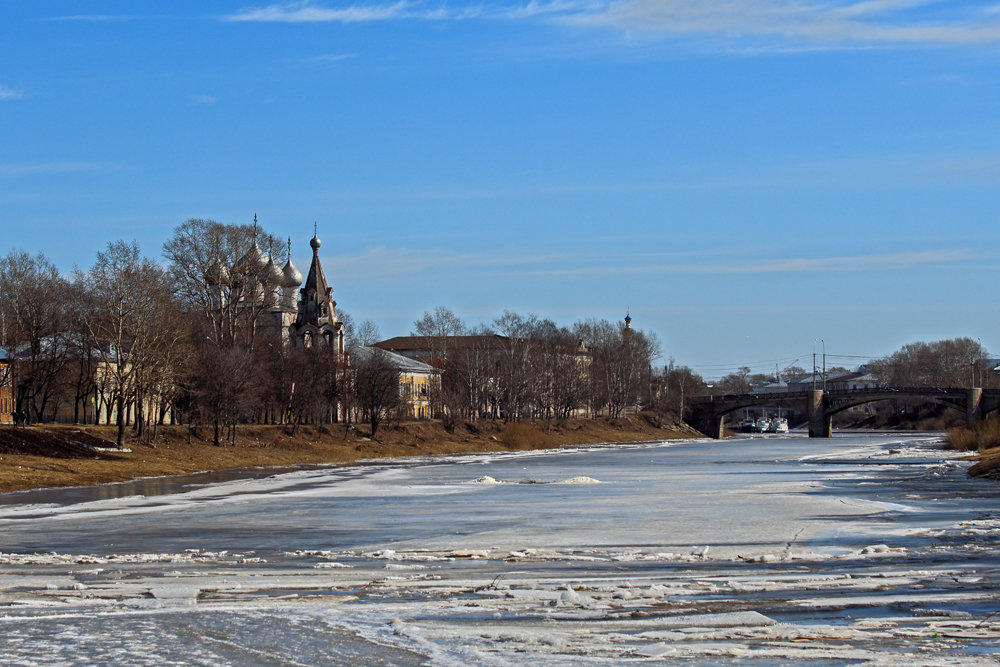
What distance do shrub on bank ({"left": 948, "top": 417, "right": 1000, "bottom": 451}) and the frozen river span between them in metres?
32.5

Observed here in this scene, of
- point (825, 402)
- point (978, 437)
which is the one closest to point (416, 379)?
point (825, 402)

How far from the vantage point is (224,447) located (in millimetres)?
64625

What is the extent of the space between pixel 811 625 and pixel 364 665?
5.08 meters

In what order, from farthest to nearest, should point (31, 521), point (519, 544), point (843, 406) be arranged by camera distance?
point (843, 406)
point (31, 521)
point (519, 544)

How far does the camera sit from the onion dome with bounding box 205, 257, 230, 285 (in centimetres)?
7681

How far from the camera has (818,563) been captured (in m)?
18.3

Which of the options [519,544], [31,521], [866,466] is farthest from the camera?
[866,466]

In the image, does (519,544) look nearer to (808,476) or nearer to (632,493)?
(632,493)

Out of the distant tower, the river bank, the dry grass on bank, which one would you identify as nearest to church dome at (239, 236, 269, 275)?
the river bank

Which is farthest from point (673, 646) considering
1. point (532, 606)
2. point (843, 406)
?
point (843, 406)

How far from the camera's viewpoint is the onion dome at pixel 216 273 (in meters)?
76.8

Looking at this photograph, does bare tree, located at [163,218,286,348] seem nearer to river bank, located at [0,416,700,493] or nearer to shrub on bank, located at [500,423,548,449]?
river bank, located at [0,416,700,493]

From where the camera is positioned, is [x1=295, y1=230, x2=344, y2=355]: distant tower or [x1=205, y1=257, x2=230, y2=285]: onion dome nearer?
[x1=205, y1=257, x2=230, y2=285]: onion dome

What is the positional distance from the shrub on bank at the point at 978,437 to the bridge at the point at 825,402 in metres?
50.2
